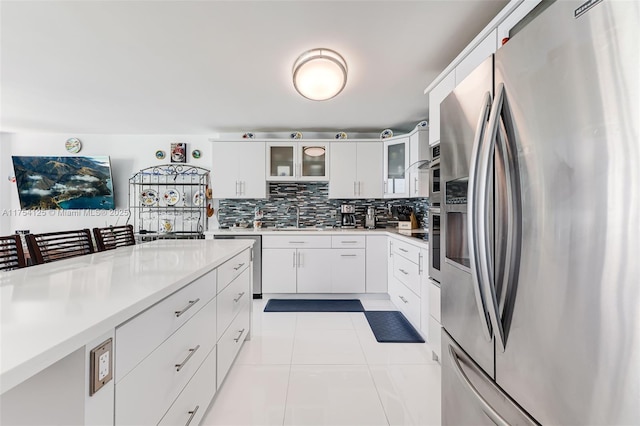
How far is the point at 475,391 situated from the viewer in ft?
2.76

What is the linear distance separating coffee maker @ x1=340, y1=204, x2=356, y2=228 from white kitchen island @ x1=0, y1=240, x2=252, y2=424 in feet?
8.61

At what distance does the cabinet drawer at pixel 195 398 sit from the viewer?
3.45 ft

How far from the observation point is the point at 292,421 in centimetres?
146

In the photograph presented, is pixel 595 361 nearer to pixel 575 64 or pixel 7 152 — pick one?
pixel 575 64

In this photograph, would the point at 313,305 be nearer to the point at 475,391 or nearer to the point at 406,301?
the point at 406,301

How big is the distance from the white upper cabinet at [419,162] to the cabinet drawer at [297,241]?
1.26 meters

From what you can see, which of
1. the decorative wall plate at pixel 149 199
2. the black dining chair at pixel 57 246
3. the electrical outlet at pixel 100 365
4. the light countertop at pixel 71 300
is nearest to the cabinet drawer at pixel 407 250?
the light countertop at pixel 71 300

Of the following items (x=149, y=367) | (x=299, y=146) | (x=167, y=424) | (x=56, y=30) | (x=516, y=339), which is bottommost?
(x=167, y=424)

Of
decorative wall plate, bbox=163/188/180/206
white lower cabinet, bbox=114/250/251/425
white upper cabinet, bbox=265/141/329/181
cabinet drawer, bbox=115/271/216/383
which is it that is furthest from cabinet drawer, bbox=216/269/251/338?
decorative wall plate, bbox=163/188/180/206

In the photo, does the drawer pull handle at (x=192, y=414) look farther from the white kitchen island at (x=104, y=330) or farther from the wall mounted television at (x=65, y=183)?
the wall mounted television at (x=65, y=183)

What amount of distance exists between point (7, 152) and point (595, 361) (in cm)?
685

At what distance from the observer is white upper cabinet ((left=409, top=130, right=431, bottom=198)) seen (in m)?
3.23

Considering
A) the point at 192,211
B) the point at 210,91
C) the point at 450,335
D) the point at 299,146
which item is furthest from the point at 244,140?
the point at 450,335

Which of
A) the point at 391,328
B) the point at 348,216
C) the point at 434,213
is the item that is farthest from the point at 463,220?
the point at 348,216
